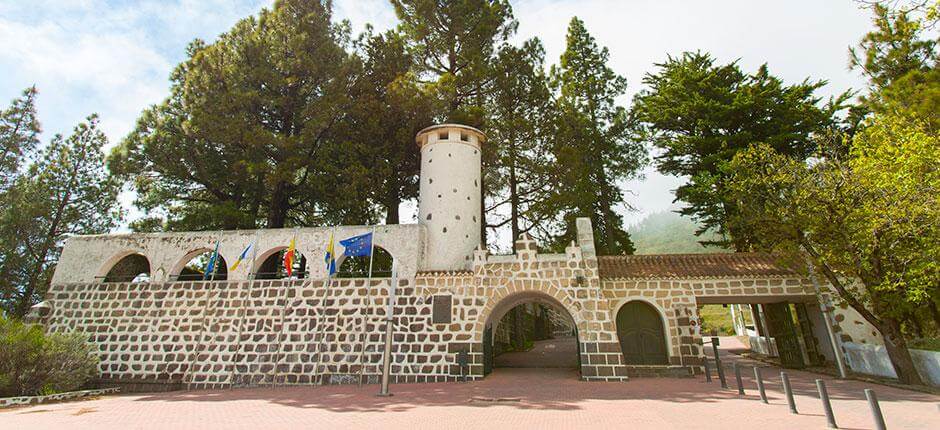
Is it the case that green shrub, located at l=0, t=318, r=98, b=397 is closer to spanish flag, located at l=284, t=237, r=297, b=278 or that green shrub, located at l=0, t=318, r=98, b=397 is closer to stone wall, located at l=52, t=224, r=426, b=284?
stone wall, located at l=52, t=224, r=426, b=284

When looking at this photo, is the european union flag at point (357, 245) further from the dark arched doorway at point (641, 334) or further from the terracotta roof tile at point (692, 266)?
the dark arched doorway at point (641, 334)

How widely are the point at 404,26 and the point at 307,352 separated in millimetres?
15324

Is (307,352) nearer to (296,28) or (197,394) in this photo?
(197,394)

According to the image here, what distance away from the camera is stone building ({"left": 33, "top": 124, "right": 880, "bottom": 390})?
42.5ft

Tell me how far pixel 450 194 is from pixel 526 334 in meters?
15.4

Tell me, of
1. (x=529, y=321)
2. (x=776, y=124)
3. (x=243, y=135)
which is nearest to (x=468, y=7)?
(x=243, y=135)

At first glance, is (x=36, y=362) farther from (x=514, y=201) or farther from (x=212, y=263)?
(x=514, y=201)

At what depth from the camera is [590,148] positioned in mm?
20312

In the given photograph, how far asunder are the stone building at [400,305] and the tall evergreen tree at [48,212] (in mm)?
5194

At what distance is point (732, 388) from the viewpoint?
10117mm

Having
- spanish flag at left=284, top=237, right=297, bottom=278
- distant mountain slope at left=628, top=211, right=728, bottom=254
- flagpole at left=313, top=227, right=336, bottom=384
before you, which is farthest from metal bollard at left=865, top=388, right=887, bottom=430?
distant mountain slope at left=628, top=211, right=728, bottom=254

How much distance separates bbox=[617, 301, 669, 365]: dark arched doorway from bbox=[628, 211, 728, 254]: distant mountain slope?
5235 centimetres

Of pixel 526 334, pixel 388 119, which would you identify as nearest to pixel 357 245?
pixel 388 119

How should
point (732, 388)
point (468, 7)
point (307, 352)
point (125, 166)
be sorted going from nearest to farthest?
1. point (732, 388)
2. point (307, 352)
3. point (125, 166)
4. point (468, 7)
